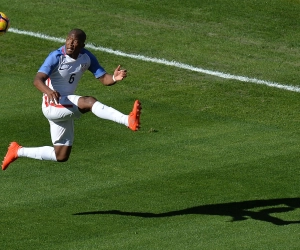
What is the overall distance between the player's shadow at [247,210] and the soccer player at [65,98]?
1.35 m

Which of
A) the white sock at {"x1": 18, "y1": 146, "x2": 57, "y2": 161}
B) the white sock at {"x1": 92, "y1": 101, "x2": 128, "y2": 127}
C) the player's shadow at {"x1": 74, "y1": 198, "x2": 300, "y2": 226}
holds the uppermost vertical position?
the white sock at {"x1": 92, "y1": 101, "x2": 128, "y2": 127}

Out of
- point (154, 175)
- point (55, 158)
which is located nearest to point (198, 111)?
point (154, 175)

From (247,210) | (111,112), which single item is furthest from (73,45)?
(247,210)

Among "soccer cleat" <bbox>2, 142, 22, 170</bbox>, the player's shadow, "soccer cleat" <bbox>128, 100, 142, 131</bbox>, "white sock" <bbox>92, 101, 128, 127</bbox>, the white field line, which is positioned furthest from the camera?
the white field line

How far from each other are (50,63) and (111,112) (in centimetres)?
132

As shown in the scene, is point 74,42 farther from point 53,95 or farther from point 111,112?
point 111,112

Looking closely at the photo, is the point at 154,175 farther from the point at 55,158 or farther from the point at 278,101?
the point at 278,101

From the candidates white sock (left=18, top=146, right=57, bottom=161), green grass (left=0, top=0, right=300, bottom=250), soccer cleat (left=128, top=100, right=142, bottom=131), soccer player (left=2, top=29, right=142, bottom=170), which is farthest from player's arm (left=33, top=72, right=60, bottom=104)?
green grass (left=0, top=0, right=300, bottom=250)

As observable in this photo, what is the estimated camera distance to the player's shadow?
13.7 m

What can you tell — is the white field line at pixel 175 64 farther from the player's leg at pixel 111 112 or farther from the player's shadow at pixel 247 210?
the player's leg at pixel 111 112

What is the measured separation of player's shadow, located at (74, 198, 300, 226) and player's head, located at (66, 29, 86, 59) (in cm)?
244

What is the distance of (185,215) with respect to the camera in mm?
13711

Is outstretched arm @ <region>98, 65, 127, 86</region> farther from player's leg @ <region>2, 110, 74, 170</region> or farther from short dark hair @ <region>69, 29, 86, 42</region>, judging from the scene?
player's leg @ <region>2, 110, 74, 170</region>

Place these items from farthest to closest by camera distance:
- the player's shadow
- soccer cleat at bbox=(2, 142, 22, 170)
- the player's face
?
soccer cleat at bbox=(2, 142, 22, 170) < the player's face < the player's shadow
